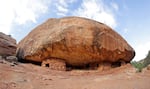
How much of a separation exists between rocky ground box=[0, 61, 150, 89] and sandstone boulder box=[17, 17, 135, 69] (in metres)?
1.38

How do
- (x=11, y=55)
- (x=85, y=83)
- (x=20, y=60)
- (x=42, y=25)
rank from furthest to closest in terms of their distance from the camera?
(x=42, y=25)
(x=20, y=60)
(x=11, y=55)
(x=85, y=83)

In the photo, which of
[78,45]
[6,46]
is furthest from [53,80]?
[6,46]

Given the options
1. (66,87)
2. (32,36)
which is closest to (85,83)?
(66,87)

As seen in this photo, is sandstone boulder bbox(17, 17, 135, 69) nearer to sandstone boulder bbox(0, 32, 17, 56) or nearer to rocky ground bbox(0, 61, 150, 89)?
sandstone boulder bbox(0, 32, 17, 56)

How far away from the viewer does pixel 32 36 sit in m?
13.9

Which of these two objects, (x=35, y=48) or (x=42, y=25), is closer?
(x=35, y=48)

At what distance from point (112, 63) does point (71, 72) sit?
2.26 meters

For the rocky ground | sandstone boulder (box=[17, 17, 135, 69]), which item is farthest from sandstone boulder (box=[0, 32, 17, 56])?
the rocky ground

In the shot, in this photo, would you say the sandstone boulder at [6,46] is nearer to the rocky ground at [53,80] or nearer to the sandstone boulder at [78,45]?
→ the sandstone boulder at [78,45]

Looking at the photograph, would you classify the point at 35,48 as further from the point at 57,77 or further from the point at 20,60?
the point at 57,77

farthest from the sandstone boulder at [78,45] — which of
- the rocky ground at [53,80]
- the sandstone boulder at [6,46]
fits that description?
the rocky ground at [53,80]

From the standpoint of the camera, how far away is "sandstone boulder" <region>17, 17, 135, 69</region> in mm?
12648

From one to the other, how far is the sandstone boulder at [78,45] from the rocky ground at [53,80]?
1.38 metres

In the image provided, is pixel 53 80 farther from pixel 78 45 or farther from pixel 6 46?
pixel 6 46
